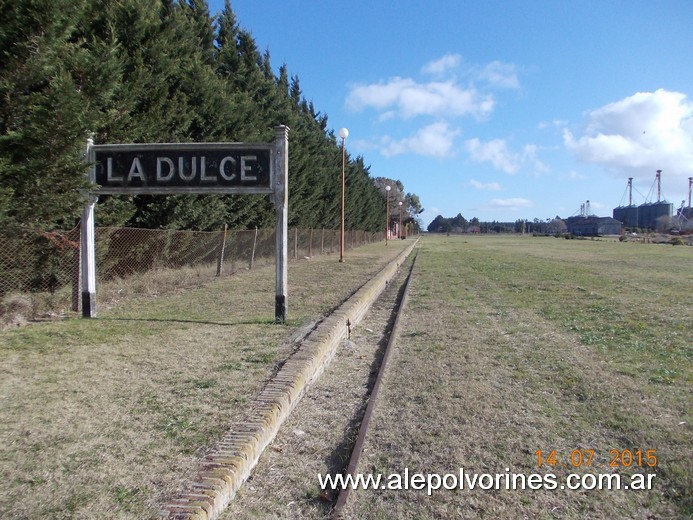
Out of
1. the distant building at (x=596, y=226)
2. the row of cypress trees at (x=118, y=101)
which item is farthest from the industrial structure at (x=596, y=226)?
the row of cypress trees at (x=118, y=101)

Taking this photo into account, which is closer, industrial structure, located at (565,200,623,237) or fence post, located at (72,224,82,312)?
fence post, located at (72,224,82,312)

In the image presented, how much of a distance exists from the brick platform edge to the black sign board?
2.97 meters

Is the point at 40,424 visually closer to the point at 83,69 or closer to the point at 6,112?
the point at 6,112

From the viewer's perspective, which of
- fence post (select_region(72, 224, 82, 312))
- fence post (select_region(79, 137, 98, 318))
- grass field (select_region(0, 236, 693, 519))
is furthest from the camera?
fence post (select_region(72, 224, 82, 312))

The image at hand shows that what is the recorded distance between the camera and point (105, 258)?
10.5 meters

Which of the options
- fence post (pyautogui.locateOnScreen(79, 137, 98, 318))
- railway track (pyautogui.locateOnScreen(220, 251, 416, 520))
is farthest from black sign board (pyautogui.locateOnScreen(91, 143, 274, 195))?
railway track (pyautogui.locateOnScreen(220, 251, 416, 520))

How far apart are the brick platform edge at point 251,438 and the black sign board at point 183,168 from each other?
2.97 meters

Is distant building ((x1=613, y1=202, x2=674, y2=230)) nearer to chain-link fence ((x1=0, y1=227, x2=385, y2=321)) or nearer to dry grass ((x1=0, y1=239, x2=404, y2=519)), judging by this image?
chain-link fence ((x1=0, y1=227, x2=385, y2=321))

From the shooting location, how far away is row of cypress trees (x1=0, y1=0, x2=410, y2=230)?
21.7 ft

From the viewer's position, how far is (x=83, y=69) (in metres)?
7.72

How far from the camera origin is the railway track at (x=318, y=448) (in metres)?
3.31

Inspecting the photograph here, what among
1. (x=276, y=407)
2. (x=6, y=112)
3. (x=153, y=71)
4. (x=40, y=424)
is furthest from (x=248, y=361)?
(x=153, y=71)

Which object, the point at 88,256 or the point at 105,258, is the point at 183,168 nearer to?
the point at 88,256
